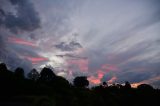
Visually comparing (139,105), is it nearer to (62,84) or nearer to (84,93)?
(84,93)

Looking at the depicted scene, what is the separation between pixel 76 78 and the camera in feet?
403

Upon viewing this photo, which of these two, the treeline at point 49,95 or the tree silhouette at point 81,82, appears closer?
the treeline at point 49,95

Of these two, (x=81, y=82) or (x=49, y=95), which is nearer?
(x=49, y=95)

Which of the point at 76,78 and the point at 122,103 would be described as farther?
the point at 76,78

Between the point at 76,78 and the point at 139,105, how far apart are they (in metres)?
69.6

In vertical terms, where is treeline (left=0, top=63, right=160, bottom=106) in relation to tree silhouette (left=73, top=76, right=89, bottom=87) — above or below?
below

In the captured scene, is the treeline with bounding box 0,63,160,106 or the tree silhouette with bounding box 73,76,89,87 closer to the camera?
the treeline with bounding box 0,63,160,106

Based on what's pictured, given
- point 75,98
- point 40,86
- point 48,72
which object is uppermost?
point 48,72

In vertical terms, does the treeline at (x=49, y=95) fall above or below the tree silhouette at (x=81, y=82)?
below

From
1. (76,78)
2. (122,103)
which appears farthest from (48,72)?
(122,103)

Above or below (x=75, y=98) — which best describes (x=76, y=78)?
above

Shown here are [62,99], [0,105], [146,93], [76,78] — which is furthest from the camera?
[76,78]

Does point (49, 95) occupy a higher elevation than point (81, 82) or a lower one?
lower

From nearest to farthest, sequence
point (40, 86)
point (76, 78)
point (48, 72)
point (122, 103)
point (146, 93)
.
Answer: point (40, 86)
point (122, 103)
point (146, 93)
point (48, 72)
point (76, 78)
